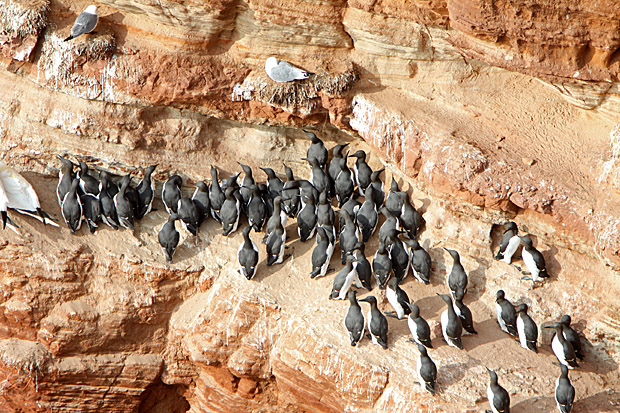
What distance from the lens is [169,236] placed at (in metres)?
12.6

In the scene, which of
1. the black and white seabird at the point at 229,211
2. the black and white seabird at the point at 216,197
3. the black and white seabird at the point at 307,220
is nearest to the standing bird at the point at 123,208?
the black and white seabird at the point at 216,197

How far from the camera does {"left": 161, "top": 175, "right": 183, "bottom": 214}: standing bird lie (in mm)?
13291

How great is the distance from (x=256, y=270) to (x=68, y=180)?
3.63 meters

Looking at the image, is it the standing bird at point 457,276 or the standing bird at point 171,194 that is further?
the standing bird at point 171,194

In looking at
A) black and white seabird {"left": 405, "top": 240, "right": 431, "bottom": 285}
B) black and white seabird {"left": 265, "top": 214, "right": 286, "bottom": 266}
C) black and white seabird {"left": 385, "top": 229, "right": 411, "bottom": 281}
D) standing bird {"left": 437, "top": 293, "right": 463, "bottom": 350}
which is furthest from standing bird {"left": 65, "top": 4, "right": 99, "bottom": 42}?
standing bird {"left": 437, "top": 293, "right": 463, "bottom": 350}

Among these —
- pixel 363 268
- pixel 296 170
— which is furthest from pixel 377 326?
pixel 296 170

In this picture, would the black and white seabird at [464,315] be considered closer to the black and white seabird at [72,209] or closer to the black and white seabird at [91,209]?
the black and white seabird at [91,209]

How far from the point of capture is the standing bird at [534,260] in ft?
38.7

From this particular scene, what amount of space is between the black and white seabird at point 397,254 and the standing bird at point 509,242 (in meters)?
1.49

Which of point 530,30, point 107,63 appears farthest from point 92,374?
point 530,30

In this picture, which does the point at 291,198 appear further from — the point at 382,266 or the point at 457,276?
the point at 457,276

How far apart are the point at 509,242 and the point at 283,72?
15.5 feet

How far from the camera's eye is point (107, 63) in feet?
43.7

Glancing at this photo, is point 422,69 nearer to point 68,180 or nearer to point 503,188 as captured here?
point 503,188
